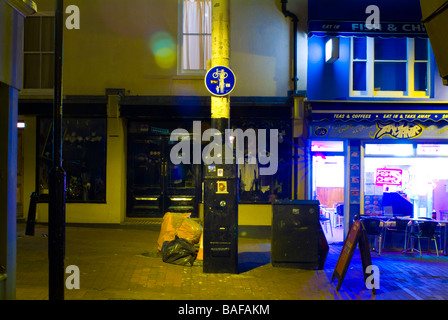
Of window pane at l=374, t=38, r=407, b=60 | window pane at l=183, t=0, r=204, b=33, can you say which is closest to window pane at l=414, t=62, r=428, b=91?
window pane at l=374, t=38, r=407, b=60

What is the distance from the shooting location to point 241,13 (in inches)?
448

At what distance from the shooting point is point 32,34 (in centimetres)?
1184

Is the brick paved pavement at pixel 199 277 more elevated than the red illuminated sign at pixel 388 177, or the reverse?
the red illuminated sign at pixel 388 177

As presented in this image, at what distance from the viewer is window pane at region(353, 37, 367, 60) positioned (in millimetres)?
11445

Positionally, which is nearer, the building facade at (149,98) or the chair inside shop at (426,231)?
the chair inside shop at (426,231)

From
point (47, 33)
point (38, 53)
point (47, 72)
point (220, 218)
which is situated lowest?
point (220, 218)

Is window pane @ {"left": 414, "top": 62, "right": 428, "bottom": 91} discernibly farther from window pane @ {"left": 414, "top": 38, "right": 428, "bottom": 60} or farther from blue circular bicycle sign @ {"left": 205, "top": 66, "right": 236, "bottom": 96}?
blue circular bicycle sign @ {"left": 205, "top": 66, "right": 236, "bottom": 96}

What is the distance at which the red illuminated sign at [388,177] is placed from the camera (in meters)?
11.3

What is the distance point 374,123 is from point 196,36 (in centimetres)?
539

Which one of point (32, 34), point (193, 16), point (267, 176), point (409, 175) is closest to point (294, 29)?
point (193, 16)

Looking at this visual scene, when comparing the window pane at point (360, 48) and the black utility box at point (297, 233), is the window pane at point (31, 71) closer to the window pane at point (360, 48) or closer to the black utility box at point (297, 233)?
the black utility box at point (297, 233)

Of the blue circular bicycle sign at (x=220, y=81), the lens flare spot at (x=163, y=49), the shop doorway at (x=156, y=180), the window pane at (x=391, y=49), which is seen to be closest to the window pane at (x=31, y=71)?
the shop doorway at (x=156, y=180)

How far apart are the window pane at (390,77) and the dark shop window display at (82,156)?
7.71m

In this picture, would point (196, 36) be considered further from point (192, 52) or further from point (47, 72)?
point (47, 72)
